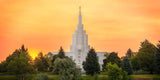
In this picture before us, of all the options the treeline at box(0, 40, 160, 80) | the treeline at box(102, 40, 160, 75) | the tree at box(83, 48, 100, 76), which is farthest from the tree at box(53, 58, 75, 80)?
the treeline at box(102, 40, 160, 75)

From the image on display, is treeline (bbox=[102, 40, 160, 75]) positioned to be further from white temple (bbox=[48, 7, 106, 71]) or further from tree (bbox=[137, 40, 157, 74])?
white temple (bbox=[48, 7, 106, 71])

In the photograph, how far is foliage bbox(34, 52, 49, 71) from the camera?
72.6 m

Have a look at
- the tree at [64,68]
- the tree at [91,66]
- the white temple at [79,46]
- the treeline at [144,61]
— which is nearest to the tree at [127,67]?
the treeline at [144,61]

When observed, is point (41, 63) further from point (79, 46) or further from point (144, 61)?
point (144, 61)

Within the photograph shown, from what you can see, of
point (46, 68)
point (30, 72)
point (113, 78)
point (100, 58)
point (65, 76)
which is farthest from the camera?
point (100, 58)

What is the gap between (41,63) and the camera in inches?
2864

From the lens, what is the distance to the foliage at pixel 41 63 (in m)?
72.6

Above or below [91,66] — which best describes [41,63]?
above

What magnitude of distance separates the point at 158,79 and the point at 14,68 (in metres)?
34.6

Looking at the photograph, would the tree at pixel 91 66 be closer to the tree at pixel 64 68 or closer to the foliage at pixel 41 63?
the tree at pixel 64 68

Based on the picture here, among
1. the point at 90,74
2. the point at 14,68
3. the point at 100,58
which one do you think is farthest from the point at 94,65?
the point at 100,58

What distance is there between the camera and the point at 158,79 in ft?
196

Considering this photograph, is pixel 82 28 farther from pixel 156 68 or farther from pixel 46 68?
pixel 156 68

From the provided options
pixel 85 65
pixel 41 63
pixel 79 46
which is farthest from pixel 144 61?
pixel 79 46
